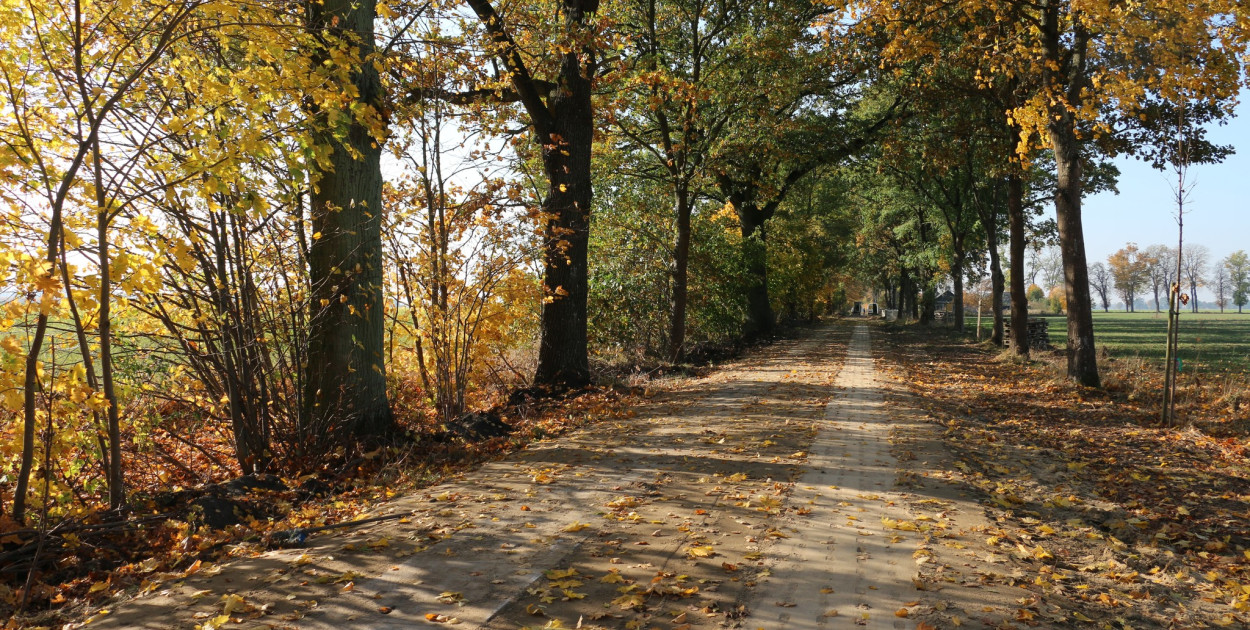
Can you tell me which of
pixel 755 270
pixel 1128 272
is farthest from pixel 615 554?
pixel 1128 272

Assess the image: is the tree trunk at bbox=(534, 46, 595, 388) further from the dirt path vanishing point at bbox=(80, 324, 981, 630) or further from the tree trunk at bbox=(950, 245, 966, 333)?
the tree trunk at bbox=(950, 245, 966, 333)

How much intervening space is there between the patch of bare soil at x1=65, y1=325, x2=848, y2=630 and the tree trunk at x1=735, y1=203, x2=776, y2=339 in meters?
15.7

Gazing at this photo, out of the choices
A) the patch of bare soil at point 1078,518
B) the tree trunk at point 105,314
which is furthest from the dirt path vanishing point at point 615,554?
the tree trunk at point 105,314

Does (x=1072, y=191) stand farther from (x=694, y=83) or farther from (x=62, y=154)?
(x=62, y=154)

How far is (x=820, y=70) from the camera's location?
18.2m

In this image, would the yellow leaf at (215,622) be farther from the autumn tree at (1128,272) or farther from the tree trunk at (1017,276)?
the autumn tree at (1128,272)

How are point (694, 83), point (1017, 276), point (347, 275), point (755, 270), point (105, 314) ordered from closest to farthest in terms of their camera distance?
point (105, 314)
point (347, 275)
point (694, 83)
point (1017, 276)
point (755, 270)

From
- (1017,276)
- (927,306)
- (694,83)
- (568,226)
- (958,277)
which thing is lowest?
(927,306)

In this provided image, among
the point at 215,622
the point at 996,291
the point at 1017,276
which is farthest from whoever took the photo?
the point at 996,291

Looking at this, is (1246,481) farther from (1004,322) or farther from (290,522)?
(1004,322)

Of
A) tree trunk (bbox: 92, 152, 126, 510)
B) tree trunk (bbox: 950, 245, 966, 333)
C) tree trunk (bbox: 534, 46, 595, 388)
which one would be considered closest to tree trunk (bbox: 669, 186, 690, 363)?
tree trunk (bbox: 534, 46, 595, 388)

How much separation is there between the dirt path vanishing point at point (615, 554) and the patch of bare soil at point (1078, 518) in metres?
0.27

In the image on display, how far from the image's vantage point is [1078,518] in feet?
18.2

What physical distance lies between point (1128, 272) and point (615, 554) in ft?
493
